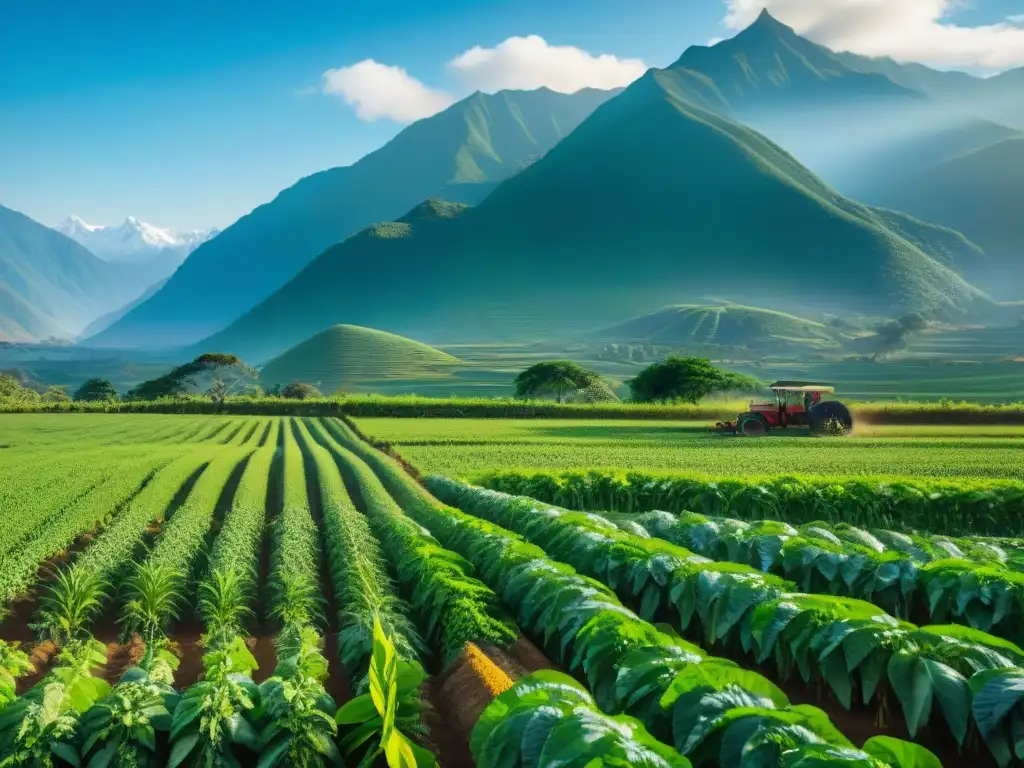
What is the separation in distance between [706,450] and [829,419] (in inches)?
399

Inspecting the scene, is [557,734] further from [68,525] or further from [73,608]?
[68,525]

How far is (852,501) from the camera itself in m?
15.6

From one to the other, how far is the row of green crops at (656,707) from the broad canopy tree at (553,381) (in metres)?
76.8

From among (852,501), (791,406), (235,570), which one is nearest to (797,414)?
(791,406)

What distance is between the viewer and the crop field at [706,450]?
22.2 metres

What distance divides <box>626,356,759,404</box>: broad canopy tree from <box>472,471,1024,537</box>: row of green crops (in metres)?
56.9

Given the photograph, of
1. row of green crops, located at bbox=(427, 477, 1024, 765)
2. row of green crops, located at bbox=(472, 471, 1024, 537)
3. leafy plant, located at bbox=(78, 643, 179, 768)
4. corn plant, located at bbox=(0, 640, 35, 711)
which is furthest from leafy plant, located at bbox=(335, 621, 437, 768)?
row of green crops, located at bbox=(472, 471, 1024, 537)

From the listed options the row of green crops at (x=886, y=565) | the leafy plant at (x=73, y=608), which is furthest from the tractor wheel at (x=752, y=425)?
the leafy plant at (x=73, y=608)

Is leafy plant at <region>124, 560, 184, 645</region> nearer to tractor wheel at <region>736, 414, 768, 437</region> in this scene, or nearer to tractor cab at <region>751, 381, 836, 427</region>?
tractor cab at <region>751, 381, 836, 427</region>

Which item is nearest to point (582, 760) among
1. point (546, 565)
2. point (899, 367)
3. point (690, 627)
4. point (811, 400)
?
point (546, 565)

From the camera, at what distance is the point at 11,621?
950cm

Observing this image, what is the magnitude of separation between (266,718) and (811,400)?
114 feet

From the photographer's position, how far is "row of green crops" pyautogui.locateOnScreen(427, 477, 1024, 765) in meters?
4.68

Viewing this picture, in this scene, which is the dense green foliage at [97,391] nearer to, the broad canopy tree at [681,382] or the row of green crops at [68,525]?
the broad canopy tree at [681,382]
